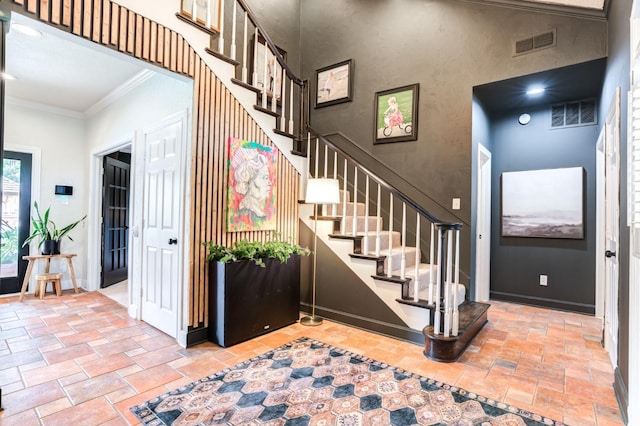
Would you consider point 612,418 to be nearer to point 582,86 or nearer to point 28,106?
point 582,86

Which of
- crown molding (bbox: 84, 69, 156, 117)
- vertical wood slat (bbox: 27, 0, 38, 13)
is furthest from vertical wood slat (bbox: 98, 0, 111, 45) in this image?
crown molding (bbox: 84, 69, 156, 117)

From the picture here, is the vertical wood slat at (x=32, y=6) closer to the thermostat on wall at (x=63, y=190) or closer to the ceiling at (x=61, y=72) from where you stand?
the ceiling at (x=61, y=72)

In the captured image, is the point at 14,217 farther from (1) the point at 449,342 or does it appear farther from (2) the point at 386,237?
(1) the point at 449,342

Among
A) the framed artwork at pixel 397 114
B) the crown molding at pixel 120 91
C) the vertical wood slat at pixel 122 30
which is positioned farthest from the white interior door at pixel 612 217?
the crown molding at pixel 120 91

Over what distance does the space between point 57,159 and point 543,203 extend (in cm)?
724

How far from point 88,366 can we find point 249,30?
4240 millimetres

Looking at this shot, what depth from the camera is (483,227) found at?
4496mm

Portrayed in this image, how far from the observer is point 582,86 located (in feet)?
12.2

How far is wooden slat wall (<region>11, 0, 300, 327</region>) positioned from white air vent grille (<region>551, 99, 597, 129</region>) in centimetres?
384

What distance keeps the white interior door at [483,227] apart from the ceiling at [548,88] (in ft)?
2.12

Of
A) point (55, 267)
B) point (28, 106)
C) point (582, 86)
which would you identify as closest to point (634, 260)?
point (582, 86)

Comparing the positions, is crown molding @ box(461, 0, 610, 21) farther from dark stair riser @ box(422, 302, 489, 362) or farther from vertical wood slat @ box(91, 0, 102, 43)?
vertical wood slat @ box(91, 0, 102, 43)

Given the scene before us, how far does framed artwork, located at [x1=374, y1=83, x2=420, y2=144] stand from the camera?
412cm

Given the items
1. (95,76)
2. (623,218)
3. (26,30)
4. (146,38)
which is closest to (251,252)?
(146,38)
